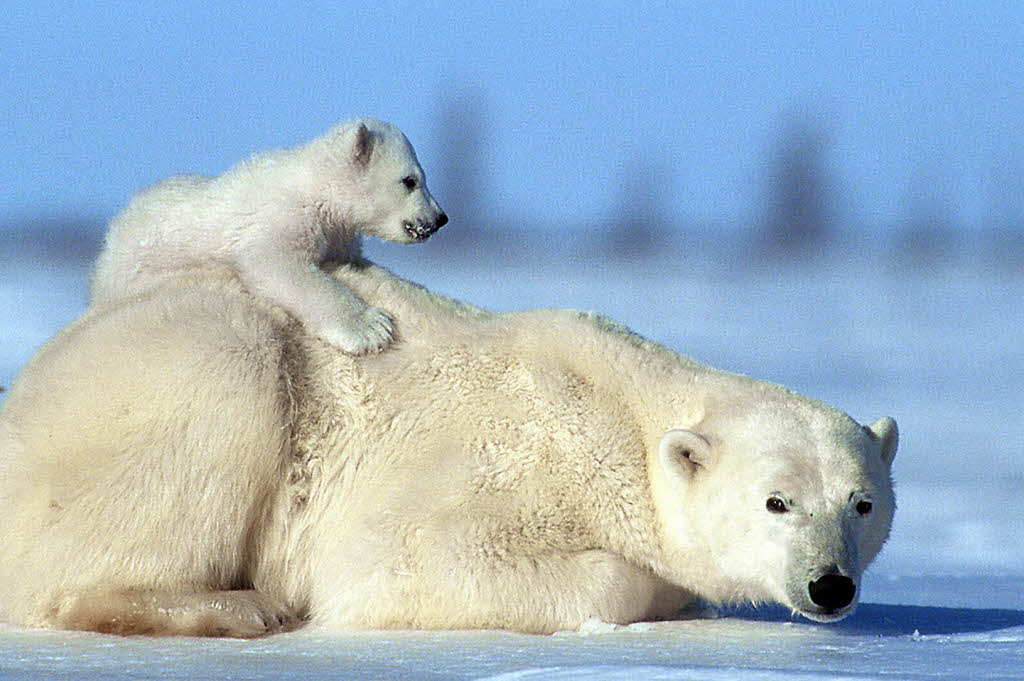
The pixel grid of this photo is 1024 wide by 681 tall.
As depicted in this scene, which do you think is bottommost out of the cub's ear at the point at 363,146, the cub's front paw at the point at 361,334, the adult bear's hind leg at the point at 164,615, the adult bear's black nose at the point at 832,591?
the adult bear's hind leg at the point at 164,615

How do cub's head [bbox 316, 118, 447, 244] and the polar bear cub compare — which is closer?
the polar bear cub

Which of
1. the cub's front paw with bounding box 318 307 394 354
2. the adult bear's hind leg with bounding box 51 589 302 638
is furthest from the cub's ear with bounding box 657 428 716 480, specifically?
the adult bear's hind leg with bounding box 51 589 302 638

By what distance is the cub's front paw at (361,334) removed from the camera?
532 centimetres

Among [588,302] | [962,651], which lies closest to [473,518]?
[962,651]

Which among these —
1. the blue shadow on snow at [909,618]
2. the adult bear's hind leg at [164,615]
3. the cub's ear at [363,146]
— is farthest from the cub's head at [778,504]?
the cub's ear at [363,146]

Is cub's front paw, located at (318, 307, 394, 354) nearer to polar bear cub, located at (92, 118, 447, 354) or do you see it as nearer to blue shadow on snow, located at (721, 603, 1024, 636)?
polar bear cub, located at (92, 118, 447, 354)

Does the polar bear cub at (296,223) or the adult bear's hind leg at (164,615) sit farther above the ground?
the polar bear cub at (296,223)

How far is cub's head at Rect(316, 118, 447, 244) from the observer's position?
20.1 feet

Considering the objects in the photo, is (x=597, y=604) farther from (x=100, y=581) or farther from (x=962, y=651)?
(x=100, y=581)

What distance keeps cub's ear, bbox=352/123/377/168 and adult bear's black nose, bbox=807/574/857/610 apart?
2689 millimetres

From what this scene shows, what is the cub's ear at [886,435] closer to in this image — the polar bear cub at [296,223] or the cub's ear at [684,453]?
the cub's ear at [684,453]

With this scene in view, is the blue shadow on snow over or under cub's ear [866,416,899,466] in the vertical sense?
under

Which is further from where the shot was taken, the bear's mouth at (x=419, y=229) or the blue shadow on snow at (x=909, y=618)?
the bear's mouth at (x=419, y=229)

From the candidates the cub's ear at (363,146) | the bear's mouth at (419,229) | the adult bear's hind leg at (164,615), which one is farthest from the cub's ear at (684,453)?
the cub's ear at (363,146)
